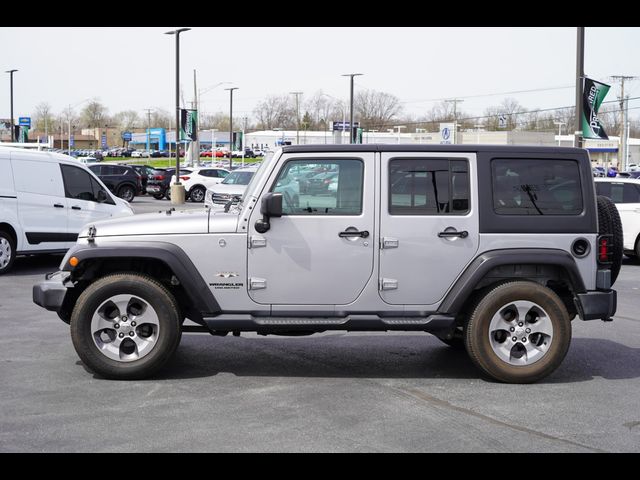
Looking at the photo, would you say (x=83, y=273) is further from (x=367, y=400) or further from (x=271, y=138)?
(x=271, y=138)

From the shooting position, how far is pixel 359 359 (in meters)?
7.98

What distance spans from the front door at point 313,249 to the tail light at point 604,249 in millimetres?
1964

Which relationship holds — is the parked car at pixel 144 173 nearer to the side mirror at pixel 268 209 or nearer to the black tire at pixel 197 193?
the black tire at pixel 197 193

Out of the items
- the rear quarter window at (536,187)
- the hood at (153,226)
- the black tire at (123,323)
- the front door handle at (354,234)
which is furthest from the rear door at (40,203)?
the rear quarter window at (536,187)

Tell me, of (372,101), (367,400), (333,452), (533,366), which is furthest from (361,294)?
(372,101)

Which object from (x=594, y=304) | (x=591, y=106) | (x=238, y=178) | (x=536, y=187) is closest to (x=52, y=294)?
(x=536, y=187)

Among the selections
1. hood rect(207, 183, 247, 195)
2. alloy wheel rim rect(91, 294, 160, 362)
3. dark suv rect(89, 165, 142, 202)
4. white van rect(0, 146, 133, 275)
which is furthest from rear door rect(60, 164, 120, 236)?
dark suv rect(89, 165, 142, 202)

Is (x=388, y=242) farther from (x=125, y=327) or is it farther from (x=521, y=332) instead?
(x=125, y=327)

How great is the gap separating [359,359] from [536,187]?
2325mm

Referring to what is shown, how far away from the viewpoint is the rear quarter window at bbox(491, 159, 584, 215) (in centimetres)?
711

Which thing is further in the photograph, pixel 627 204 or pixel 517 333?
pixel 627 204

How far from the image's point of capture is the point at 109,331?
6980 mm

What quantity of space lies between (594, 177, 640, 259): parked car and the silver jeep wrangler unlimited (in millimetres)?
9967
